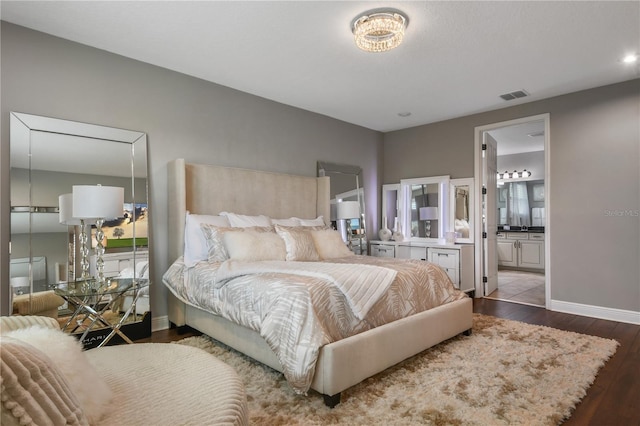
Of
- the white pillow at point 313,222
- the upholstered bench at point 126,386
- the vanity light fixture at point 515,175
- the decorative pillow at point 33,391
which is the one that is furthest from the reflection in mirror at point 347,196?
the vanity light fixture at point 515,175

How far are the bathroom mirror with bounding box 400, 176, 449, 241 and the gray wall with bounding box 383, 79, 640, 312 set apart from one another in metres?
1.36

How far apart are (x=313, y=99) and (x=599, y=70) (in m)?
2.97

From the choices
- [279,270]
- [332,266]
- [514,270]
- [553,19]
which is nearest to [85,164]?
[279,270]

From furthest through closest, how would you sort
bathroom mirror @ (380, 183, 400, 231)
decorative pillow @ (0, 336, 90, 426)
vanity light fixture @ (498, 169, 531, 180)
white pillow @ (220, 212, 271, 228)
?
vanity light fixture @ (498, 169, 531, 180) → bathroom mirror @ (380, 183, 400, 231) → white pillow @ (220, 212, 271, 228) → decorative pillow @ (0, 336, 90, 426)

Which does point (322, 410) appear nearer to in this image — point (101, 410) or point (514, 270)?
point (101, 410)

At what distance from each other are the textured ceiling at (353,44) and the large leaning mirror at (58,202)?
31.4 inches

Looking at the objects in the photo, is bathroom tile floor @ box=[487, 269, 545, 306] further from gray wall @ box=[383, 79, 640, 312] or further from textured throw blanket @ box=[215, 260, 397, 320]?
textured throw blanket @ box=[215, 260, 397, 320]

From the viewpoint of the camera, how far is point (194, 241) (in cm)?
318

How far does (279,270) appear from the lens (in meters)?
2.43

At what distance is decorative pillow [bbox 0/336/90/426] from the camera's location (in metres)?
0.71

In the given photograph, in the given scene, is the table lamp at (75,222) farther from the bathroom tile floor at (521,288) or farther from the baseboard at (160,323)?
the bathroom tile floor at (521,288)

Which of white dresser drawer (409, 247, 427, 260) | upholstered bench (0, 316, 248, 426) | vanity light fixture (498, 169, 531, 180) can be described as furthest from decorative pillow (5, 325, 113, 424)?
vanity light fixture (498, 169, 531, 180)

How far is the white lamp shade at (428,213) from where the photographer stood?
17.3 ft

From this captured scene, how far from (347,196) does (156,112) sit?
2.81m
